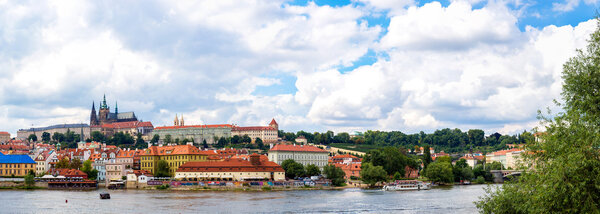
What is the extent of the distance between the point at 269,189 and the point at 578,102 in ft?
185

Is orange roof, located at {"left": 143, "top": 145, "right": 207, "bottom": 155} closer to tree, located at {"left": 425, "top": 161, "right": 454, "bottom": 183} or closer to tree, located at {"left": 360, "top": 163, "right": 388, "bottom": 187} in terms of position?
tree, located at {"left": 360, "top": 163, "right": 388, "bottom": 187}

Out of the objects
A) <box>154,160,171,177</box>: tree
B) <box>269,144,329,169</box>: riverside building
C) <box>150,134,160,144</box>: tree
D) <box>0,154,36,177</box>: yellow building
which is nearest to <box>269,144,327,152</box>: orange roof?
<box>269,144,329,169</box>: riverside building

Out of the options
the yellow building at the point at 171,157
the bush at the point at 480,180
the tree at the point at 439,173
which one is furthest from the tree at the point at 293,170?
the bush at the point at 480,180

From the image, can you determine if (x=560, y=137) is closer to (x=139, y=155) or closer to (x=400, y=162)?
(x=400, y=162)

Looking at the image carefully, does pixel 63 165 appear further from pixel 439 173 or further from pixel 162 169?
pixel 439 173

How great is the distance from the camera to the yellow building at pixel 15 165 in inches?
3505

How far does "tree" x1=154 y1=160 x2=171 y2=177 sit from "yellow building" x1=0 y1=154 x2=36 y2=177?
64.1 ft

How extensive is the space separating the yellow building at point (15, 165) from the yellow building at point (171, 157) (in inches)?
637

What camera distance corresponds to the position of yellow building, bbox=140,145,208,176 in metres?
90.3

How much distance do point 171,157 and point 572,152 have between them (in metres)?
78.2

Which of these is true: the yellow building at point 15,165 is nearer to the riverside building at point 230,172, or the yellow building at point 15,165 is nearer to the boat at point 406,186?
the riverside building at point 230,172

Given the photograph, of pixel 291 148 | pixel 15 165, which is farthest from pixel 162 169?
pixel 291 148

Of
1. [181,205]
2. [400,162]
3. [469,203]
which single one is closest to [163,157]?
[400,162]

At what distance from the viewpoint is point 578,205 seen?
17.7 m
